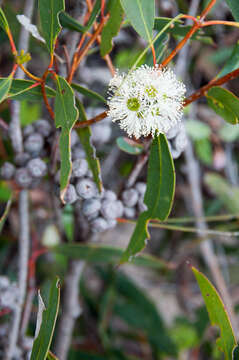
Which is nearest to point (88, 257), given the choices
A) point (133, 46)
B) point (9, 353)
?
point (9, 353)

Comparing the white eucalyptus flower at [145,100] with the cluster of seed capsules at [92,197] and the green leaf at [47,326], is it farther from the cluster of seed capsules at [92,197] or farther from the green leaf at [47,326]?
the green leaf at [47,326]

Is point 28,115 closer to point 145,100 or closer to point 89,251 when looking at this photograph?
point 89,251

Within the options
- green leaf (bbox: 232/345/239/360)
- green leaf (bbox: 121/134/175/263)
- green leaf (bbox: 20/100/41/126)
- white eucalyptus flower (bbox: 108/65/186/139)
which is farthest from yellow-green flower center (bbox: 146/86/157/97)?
green leaf (bbox: 20/100/41/126)

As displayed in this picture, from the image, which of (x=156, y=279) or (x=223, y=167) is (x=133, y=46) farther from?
(x=156, y=279)

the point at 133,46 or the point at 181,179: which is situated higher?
the point at 133,46

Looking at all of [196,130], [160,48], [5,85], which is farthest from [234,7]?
[196,130]
